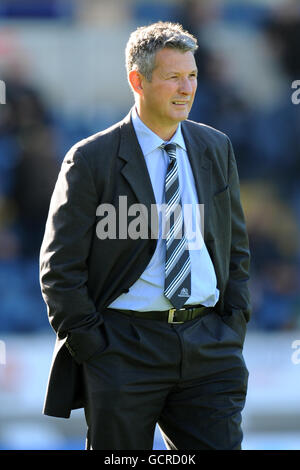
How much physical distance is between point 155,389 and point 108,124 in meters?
3.10

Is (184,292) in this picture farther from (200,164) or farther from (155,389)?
(200,164)

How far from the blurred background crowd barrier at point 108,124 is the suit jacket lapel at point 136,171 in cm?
273

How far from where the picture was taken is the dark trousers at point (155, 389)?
3.27 meters

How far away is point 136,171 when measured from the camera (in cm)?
335

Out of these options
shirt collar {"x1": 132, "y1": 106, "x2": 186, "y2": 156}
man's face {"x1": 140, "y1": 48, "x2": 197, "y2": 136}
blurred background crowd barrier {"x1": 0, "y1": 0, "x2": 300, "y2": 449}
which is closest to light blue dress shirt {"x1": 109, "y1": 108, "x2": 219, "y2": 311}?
shirt collar {"x1": 132, "y1": 106, "x2": 186, "y2": 156}

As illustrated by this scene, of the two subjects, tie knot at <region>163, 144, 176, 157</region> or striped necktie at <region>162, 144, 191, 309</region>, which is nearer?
striped necktie at <region>162, 144, 191, 309</region>

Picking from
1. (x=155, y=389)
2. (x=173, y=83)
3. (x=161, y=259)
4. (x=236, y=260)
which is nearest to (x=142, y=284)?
(x=161, y=259)

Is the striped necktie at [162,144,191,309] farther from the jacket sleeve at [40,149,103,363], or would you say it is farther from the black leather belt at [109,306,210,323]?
the jacket sleeve at [40,149,103,363]

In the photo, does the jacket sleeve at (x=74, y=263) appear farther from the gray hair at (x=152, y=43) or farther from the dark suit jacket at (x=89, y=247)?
the gray hair at (x=152, y=43)

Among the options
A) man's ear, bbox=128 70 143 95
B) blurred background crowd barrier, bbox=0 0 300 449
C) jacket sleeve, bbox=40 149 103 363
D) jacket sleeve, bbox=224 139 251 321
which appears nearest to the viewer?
jacket sleeve, bbox=40 149 103 363

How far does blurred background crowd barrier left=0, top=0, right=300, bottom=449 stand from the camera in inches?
238

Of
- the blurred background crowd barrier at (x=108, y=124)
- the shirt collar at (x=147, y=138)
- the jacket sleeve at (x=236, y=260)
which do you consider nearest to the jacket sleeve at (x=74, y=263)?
the shirt collar at (x=147, y=138)

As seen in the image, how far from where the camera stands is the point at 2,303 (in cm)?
607
